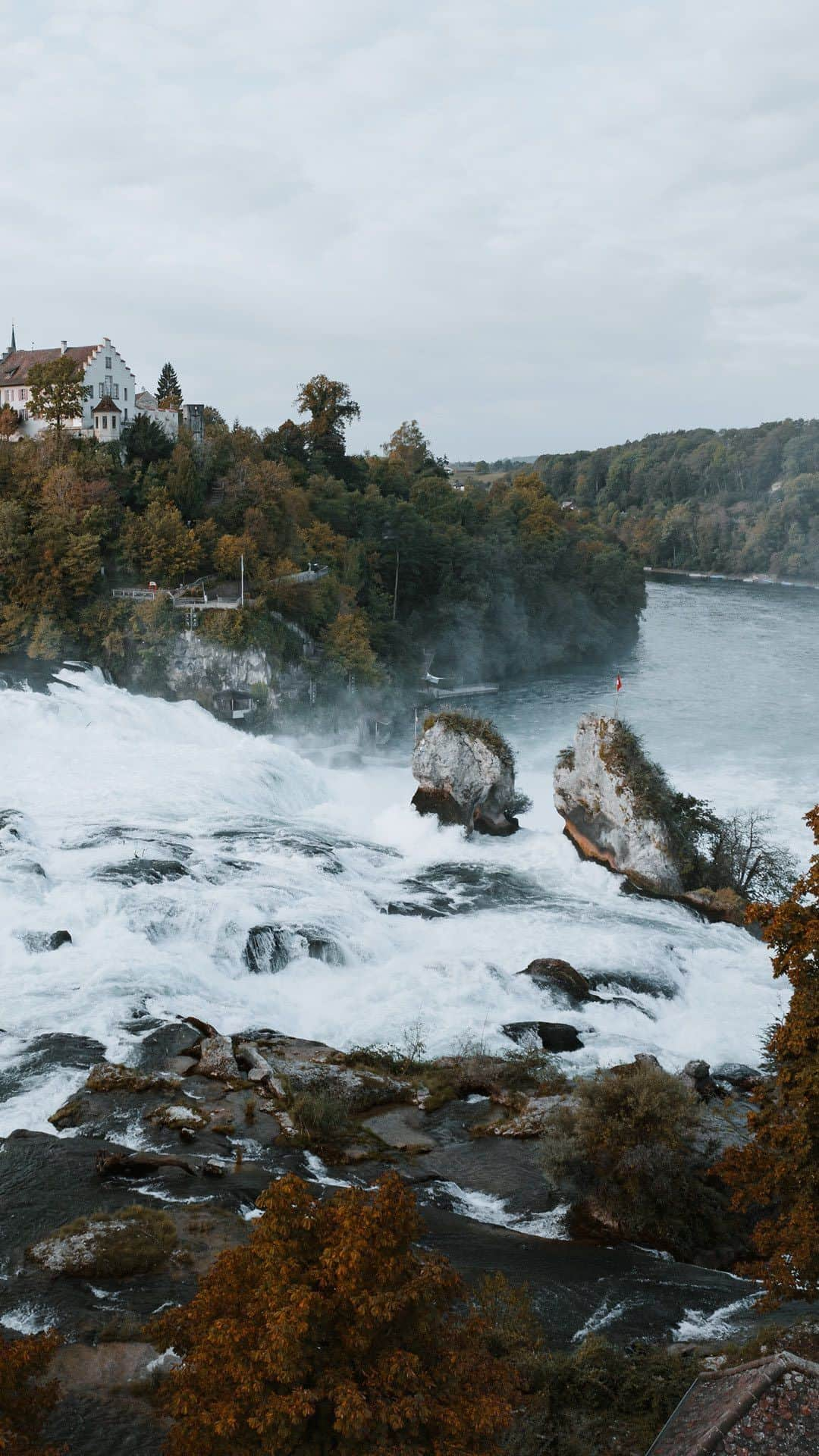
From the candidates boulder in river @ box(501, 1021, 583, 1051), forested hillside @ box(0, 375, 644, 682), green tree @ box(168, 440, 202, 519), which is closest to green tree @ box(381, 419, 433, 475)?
forested hillside @ box(0, 375, 644, 682)

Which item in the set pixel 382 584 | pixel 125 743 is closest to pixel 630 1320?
pixel 125 743

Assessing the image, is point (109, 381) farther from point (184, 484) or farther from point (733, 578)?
point (733, 578)

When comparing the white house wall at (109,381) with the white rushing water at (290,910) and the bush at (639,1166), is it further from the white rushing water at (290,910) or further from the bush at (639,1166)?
the bush at (639,1166)

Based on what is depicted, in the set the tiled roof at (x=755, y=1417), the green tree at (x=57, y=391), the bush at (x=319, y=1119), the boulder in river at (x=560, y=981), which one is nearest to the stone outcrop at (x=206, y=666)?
the green tree at (x=57, y=391)

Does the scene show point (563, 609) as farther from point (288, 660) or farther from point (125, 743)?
point (125, 743)

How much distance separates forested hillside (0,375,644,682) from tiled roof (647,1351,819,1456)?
42697mm

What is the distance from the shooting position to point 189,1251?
13.8 meters

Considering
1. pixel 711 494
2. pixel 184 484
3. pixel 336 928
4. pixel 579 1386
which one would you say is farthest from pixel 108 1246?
pixel 711 494

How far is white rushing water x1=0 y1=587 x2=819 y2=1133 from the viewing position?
22422 mm

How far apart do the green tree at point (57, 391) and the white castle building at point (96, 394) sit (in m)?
1.00

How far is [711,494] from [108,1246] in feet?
486

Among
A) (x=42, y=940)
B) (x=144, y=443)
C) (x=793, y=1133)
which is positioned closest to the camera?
(x=793, y=1133)

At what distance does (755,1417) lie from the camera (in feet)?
30.3

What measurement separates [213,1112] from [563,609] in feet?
222
